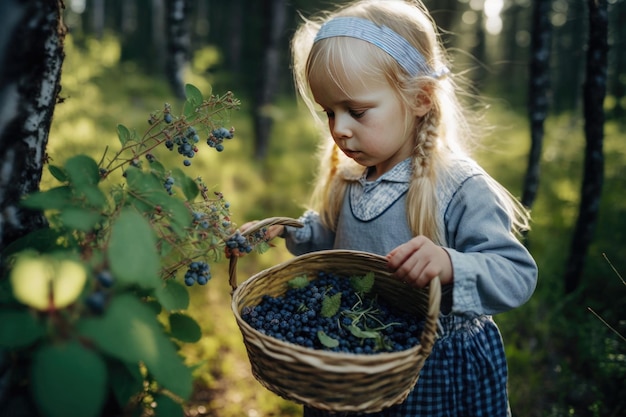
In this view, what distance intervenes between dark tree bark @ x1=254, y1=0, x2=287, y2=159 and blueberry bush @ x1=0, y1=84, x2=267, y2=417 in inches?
220

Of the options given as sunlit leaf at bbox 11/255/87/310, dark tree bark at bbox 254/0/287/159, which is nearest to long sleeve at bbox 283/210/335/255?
sunlit leaf at bbox 11/255/87/310

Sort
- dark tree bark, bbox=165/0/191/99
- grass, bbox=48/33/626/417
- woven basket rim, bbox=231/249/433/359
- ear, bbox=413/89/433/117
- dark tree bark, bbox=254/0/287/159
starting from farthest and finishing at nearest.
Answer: dark tree bark, bbox=254/0/287/159
dark tree bark, bbox=165/0/191/99
grass, bbox=48/33/626/417
ear, bbox=413/89/433/117
woven basket rim, bbox=231/249/433/359

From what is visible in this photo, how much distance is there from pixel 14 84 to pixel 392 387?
3.98ft

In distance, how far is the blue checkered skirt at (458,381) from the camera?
59.4 inches

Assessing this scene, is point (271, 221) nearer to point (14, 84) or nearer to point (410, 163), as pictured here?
point (410, 163)

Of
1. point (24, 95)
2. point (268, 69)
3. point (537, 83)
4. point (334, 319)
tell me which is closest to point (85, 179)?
point (24, 95)

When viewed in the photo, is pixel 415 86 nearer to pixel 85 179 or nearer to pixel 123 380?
pixel 85 179

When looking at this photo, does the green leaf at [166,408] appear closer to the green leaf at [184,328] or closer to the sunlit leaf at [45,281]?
the green leaf at [184,328]

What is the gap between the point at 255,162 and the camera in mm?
7160

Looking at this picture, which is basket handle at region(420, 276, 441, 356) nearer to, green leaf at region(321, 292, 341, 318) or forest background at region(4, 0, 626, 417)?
green leaf at region(321, 292, 341, 318)

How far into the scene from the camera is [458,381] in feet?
4.97

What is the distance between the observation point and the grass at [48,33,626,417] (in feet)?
7.50

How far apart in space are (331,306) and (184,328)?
43 centimetres

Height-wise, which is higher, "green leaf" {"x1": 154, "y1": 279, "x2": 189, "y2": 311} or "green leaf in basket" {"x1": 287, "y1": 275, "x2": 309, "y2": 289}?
"green leaf" {"x1": 154, "y1": 279, "x2": 189, "y2": 311}
